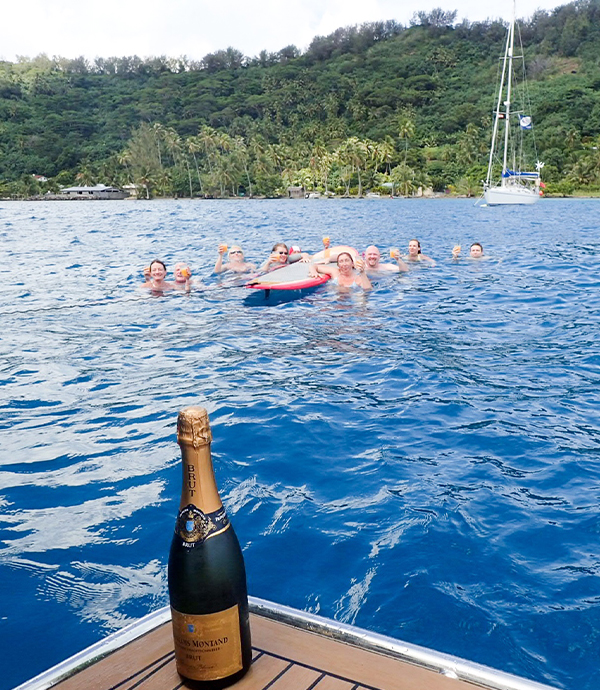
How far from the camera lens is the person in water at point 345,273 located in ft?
31.9

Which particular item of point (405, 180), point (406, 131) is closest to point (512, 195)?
point (405, 180)

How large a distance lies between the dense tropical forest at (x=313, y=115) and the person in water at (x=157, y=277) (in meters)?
51.8

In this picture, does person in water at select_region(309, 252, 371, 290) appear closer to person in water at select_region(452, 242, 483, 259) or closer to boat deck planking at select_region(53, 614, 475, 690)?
person in water at select_region(452, 242, 483, 259)

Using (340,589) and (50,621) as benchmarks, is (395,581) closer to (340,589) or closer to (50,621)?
(340,589)

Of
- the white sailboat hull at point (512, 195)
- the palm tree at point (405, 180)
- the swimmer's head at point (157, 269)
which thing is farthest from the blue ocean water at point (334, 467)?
the palm tree at point (405, 180)

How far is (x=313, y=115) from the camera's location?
105 meters

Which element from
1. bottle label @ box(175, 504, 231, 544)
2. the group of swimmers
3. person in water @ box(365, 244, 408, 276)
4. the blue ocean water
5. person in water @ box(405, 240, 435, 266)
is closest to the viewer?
bottle label @ box(175, 504, 231, 544)

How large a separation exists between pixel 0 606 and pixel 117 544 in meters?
0.60

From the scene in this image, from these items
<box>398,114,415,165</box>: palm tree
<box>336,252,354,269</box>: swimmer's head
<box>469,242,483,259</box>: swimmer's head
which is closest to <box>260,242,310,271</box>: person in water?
<box>336,252,354,269</box>: swimmer's head

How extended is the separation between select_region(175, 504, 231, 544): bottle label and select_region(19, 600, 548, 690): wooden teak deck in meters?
0.31

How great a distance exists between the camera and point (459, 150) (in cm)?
7144

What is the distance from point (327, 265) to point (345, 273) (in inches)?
36.9

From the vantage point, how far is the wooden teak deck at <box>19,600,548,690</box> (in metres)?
1.37

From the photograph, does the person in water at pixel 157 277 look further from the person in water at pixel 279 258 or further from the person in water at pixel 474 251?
the person in water at pixel 474 251
